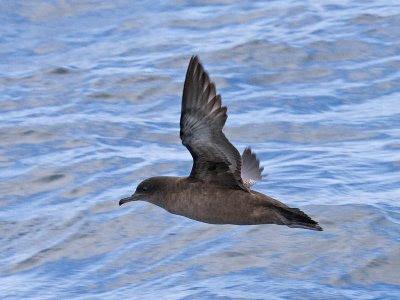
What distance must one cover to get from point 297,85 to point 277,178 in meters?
2.67

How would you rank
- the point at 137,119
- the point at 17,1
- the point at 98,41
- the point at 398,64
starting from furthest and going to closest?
the point at 17,1 < the point at 98,41 < the point at 398,64 < the point at 137,119

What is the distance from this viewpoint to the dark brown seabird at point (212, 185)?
333 inches

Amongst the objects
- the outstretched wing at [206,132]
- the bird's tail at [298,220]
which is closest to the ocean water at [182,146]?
the bird's tail at [298,220]

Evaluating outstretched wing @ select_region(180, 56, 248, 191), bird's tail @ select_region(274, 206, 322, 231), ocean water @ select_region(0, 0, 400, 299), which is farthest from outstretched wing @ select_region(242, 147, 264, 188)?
bird's tail @ select_region(274, 206, 322, 231)

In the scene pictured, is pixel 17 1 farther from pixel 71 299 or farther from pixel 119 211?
pixel 71 299

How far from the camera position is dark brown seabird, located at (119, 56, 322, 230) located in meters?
8.46

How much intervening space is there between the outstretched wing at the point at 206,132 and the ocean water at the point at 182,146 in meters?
1.28

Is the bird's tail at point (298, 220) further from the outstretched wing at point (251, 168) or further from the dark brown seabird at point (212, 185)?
the outstretched wing at point (251, 168)

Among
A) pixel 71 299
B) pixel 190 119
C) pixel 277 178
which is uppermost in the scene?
pixel 190 119

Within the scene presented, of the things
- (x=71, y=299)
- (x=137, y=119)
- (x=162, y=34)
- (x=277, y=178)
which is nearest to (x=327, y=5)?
(x=162, y=34)

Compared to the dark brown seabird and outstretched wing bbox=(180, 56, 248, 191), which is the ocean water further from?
outstretched wing bbox=(180, 56, 248, 191)

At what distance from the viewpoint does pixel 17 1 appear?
17906mm

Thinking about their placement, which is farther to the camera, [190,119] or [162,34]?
[162,34]

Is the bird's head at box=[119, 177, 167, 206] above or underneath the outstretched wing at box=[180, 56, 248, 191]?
underneath
